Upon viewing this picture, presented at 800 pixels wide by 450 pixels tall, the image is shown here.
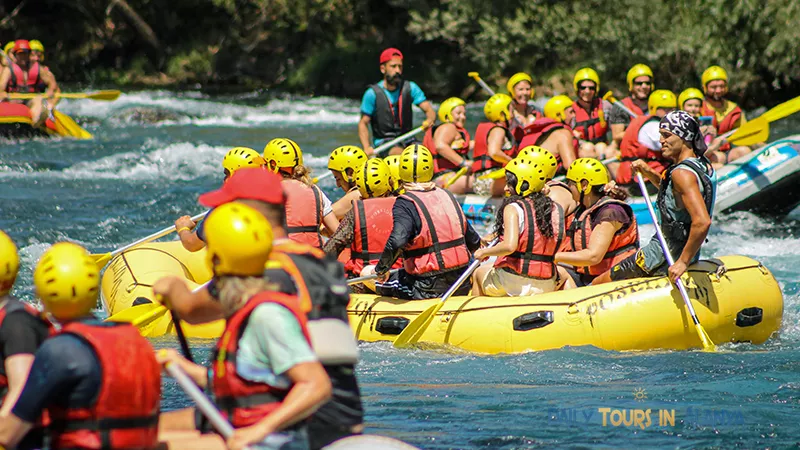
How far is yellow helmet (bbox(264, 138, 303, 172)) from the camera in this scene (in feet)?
24.3

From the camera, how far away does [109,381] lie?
3.14m

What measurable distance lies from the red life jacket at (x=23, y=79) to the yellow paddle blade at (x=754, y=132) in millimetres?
10479

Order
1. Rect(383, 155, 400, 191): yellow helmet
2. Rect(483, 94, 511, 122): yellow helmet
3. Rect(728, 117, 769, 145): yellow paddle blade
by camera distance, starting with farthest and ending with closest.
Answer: Rect(483, 94, 511, 122): yellow helmet < Rect(728, 117, 769, 145): yellow paddle blade < Rect(383, 155, 400, 191): yellow helmet

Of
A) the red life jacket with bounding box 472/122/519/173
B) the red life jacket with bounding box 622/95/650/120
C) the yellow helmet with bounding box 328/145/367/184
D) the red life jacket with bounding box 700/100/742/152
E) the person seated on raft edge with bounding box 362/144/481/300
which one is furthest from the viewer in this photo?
the red life jacket with bounding box 622/95/650/120

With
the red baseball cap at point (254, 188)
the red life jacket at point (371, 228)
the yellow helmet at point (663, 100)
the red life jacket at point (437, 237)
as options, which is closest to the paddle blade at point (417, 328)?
the red life jacket at point (437, 237)

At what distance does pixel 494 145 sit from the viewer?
10664mm

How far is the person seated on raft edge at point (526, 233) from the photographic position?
668 cm

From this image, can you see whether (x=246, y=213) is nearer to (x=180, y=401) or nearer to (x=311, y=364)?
(x=311, y=364)

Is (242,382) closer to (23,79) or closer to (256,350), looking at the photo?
(256,350)

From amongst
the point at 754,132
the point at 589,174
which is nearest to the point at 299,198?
the point at 589,174

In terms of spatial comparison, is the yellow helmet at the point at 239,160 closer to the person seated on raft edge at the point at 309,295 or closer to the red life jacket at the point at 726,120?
the person seated on raft edge at the point at 309,295

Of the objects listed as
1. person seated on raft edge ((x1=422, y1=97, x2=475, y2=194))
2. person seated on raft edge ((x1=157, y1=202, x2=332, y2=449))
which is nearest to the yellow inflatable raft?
person seated on raft edge ((x1=157, y1=202, x2=332, y2=449))

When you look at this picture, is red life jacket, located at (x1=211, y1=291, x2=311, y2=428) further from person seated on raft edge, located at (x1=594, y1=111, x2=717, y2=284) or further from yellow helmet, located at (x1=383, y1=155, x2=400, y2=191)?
yellow helmet, located at (x1=383, y1=155, x2=400, y2=191)

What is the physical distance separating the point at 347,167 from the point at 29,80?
9643 millimetres
